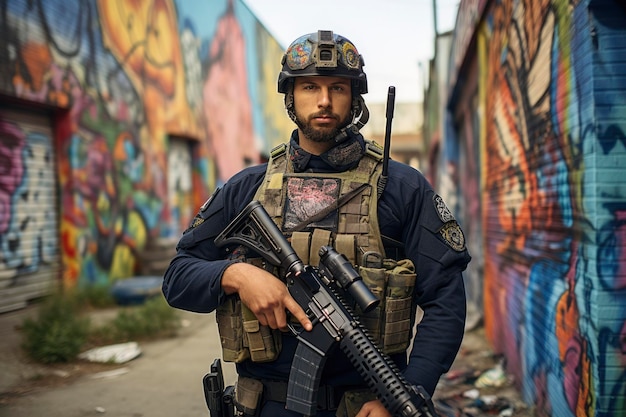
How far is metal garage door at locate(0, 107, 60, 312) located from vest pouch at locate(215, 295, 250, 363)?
217 inches

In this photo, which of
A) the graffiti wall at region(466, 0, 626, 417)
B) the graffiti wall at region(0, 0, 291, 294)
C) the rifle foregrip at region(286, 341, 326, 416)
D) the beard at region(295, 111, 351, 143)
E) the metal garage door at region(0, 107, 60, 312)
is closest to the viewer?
the rifle foregrip at region(286, 341, 326, 416)

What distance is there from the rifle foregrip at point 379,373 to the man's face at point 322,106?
66cm

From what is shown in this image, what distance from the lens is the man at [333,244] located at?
1.67 metres

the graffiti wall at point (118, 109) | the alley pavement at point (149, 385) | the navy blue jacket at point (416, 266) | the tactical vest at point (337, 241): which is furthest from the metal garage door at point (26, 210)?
the tactical vest at point (337, 241)

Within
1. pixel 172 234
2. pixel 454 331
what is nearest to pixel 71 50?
pixel 172 234

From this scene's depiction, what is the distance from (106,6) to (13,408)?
6849 millimetres

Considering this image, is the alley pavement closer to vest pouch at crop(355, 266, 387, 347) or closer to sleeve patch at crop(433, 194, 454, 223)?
vest pouch at crop(355, 266, 387, 347)

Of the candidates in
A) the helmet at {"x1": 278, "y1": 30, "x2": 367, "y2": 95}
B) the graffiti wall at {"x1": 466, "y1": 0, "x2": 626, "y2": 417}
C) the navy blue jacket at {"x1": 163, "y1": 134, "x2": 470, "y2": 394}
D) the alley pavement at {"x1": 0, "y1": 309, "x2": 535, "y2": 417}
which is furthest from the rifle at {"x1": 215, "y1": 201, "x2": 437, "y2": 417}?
the alley pavement at {"x1": 0, "y1": 309, "x2": 535, "y2": 417}

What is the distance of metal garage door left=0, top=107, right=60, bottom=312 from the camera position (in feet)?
21.2

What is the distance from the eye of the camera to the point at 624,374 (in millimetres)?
2359

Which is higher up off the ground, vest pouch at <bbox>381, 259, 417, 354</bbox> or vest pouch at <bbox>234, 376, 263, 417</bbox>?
vest pouch at <bbox>381, 259, 417, 354</bbox>

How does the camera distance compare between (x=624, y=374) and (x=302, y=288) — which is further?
(x=624, y=374)

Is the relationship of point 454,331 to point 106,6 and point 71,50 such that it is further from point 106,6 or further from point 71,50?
point 106,6

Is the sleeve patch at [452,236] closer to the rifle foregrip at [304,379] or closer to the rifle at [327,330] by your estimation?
the rifle at [327,330]
